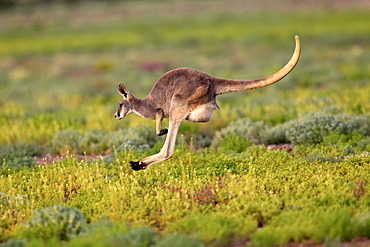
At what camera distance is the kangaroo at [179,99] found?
8.48m

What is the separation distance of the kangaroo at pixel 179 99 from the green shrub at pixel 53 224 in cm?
185

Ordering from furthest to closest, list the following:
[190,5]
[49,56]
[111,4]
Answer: [111,4] < [190,5] < [49,56]

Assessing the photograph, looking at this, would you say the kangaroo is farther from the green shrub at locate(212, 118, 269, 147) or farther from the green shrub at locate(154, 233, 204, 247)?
the green shrub at locate(212, 118, 269, 147)

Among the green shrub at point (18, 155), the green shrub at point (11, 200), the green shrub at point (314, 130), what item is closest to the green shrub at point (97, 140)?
the green shrub at point (18, 155)

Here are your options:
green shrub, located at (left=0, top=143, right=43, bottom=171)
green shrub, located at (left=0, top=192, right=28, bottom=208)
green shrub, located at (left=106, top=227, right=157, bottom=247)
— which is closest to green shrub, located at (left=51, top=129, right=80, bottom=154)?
green shrub, located at (left=0, top=143, right=43, bottom=171)

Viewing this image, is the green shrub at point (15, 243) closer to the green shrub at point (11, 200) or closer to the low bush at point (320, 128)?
the green shrub at point (11, 200)

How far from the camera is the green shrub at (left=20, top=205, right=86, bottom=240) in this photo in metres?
6.72

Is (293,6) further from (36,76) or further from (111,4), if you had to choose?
(36,76)

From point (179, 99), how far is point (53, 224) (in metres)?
2.91

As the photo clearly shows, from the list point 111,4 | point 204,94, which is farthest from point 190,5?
point 204,94

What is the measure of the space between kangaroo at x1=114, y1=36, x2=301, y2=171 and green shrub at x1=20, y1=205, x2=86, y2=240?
185 centimetres

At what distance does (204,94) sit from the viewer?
8477 millimetres

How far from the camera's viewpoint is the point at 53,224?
22.5 feet

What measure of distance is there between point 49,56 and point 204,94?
29911 mm
